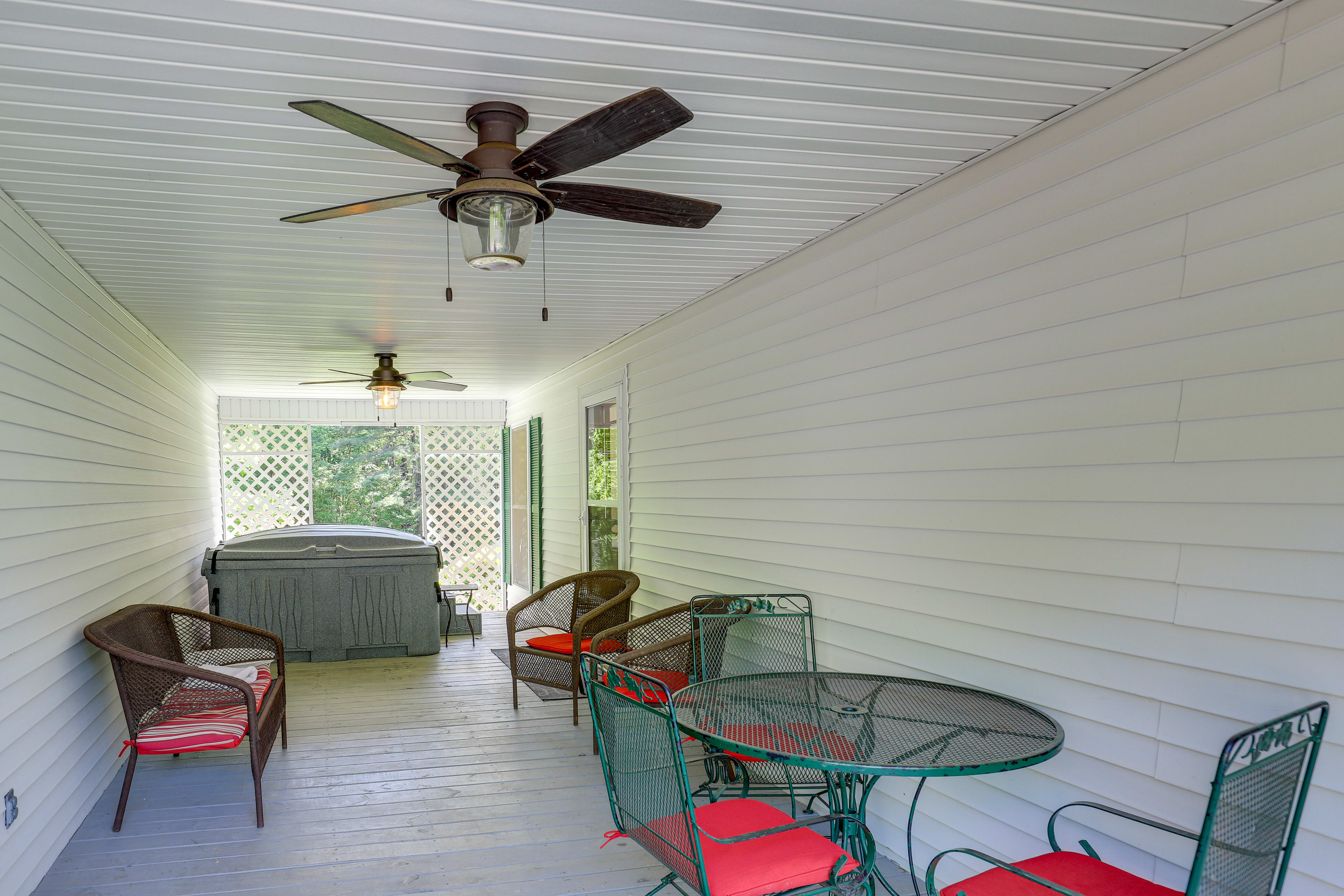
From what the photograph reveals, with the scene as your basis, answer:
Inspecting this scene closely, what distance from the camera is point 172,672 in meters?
3.24

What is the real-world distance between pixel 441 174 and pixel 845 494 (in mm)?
1943

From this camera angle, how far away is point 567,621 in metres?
5.77

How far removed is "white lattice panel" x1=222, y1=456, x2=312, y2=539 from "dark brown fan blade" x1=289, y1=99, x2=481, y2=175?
8.38 m

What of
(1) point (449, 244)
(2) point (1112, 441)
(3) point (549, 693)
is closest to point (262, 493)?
(3) point (549, 693)

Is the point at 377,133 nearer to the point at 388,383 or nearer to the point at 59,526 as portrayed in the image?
the point at 59,526

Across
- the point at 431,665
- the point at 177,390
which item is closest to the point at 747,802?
the point at 431,665

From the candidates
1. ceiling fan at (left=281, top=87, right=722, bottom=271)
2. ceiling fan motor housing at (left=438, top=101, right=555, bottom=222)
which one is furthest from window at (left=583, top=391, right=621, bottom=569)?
ceiling fan motor housing at (left=438, top=101, right=555, bottom=222)

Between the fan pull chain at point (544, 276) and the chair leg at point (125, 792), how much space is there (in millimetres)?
2403

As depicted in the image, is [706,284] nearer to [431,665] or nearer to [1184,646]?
[1184,646]

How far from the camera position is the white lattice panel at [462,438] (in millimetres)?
10234

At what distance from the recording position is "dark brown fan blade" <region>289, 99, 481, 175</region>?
1.70 metres

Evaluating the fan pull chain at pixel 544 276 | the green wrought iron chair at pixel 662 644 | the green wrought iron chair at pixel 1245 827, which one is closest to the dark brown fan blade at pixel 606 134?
the fan pull chain at pixel 544 276

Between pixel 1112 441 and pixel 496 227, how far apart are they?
173cm

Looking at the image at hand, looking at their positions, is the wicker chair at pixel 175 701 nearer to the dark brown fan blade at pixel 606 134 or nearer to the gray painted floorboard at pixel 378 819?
the gray painted floorboard at pixel 378 819
